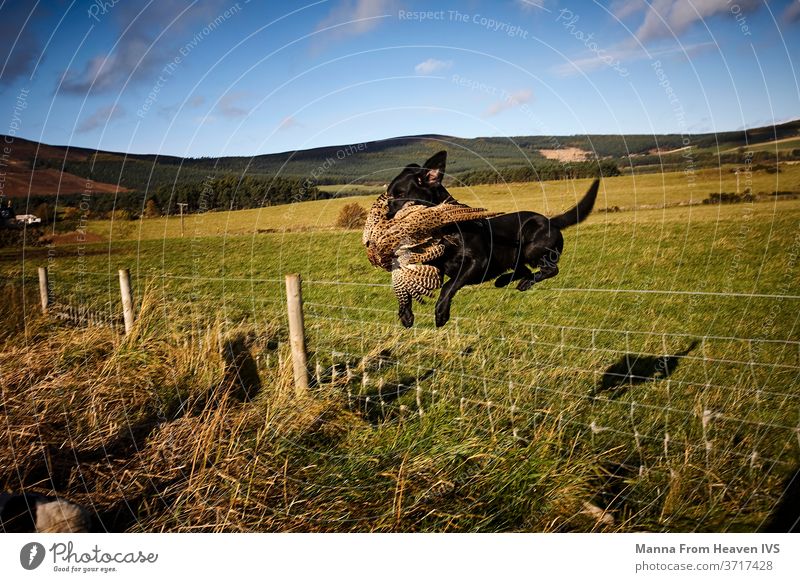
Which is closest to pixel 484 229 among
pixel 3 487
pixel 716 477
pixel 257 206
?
pixel 716 477

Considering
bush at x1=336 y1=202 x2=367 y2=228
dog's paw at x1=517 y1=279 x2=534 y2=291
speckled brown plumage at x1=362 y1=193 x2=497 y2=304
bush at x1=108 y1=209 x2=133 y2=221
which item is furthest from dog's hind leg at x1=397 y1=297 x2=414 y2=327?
bush at x1=108 y1=209 x2=133 y2=221

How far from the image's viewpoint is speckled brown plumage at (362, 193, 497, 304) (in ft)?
9.71

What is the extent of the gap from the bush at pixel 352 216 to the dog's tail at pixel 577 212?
1807mm

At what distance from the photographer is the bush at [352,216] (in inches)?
189

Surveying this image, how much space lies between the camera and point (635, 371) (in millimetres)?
5871

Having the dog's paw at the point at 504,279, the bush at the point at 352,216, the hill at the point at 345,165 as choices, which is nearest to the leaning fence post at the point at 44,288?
the hill at the point at 345,165

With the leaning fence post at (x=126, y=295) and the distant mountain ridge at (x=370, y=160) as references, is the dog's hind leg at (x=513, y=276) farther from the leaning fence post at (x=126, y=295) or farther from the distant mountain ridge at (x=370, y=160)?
the leaning fence post at (x=126, y=295)

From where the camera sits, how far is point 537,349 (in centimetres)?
591

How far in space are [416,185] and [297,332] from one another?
2597 mm

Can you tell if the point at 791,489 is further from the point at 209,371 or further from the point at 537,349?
the point at 209,371

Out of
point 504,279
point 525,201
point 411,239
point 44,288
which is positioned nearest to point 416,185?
point 411,239

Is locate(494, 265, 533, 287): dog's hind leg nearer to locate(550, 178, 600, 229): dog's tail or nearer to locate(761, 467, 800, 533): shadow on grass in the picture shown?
locate(550, 178, 600, 229): dog's tail

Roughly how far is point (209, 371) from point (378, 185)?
2.69 meters

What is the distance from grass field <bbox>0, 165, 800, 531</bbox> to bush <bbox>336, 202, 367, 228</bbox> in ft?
0.51
